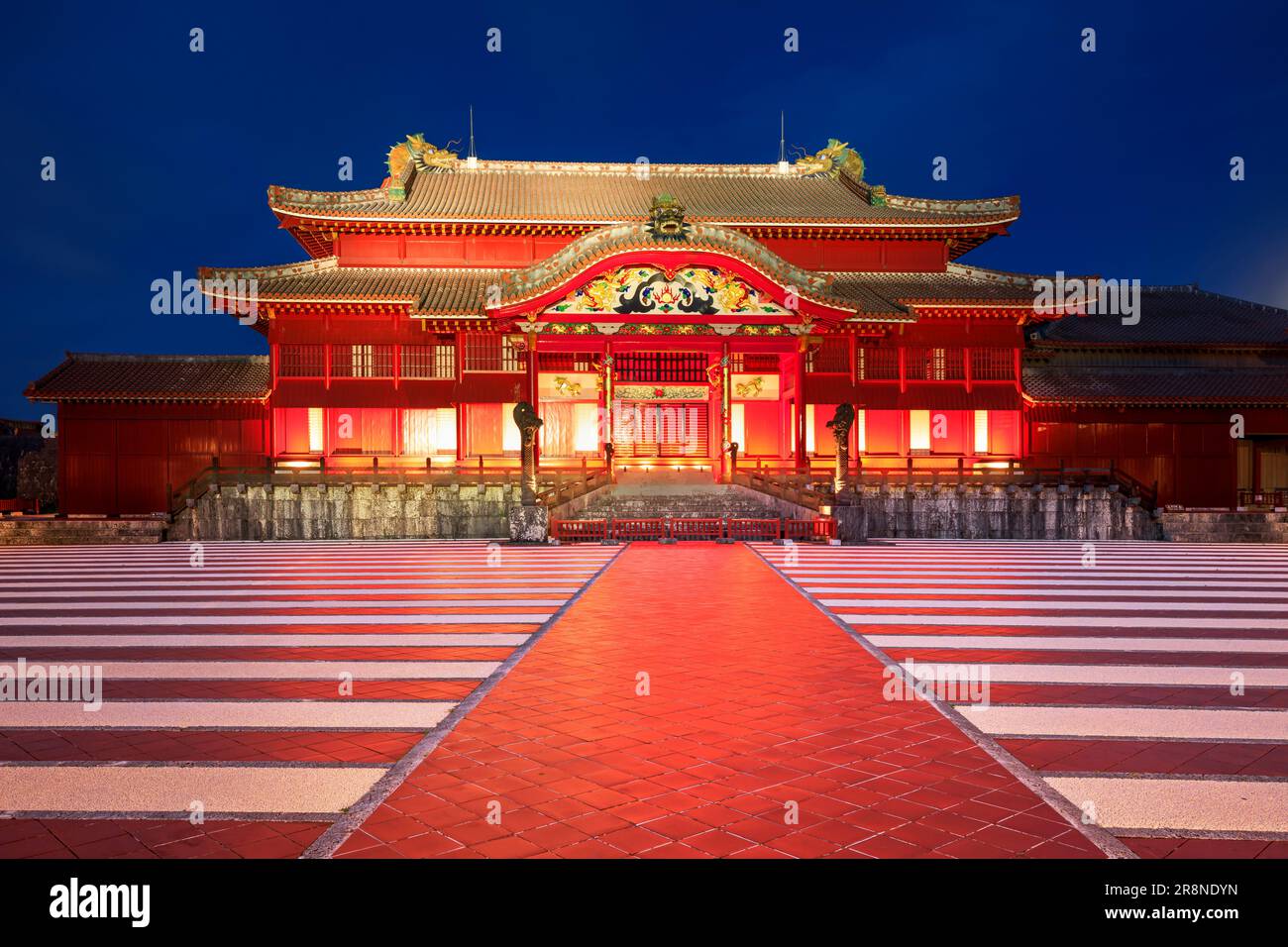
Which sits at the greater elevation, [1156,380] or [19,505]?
[1156,380]

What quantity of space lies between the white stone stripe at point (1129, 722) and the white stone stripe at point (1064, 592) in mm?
5063

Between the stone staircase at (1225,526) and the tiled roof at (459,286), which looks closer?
the stone staircase at (1225,526)

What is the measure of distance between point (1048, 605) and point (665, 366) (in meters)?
19.8

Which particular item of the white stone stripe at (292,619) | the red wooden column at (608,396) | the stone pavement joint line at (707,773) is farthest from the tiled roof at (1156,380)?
the stone pavement joint line at (707,773)

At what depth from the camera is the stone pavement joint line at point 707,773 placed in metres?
3.35

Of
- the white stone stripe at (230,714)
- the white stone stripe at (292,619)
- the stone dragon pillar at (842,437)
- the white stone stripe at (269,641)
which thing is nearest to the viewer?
the white stone stripe at (230,714)

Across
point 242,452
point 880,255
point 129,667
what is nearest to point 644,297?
point 880,255

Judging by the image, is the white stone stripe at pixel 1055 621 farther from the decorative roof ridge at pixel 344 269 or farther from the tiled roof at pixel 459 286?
the decorative roof ridge at pixel 344 269

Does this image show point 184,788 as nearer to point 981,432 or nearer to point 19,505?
point 981,432

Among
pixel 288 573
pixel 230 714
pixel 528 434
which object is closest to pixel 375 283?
pixel 528 434

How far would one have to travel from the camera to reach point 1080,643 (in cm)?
747

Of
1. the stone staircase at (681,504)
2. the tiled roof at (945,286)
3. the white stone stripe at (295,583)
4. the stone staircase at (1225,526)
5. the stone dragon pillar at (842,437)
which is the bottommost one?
the stone staircase at (1225,526)

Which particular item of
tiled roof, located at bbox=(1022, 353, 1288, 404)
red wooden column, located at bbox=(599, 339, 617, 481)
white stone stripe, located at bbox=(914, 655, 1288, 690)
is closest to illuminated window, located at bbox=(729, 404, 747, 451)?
red wooden column, located at bbox=(599, 339, 617, 481)

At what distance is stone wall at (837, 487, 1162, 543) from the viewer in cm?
2173
